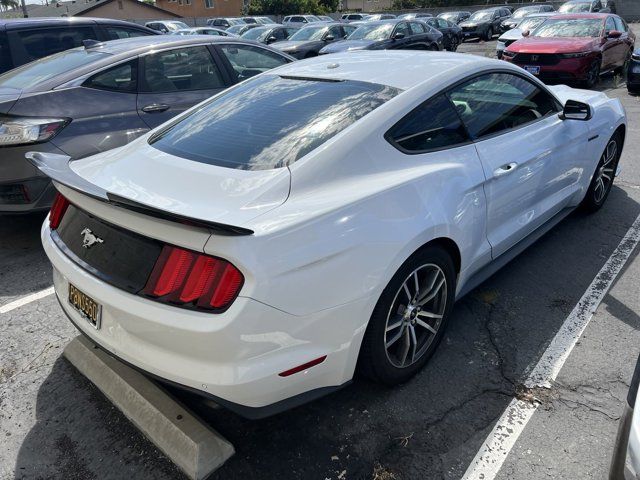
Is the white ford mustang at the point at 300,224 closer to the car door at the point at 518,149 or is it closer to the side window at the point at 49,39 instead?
the car door at the point at 518,149

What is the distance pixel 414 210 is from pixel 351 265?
0.50 metres

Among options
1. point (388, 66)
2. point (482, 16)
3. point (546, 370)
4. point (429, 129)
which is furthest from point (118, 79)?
point (482, 16)

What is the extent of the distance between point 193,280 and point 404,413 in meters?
1.28

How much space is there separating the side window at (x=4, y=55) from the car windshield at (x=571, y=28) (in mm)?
10668

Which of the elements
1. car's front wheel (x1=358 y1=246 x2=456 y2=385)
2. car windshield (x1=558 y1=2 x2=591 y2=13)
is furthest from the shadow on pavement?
car windshield (x1=558 y1=2 x2=591 y2=13)

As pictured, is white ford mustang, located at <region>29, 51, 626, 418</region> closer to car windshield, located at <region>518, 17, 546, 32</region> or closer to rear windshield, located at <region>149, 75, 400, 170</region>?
rear windshield, located at <region>149, 75, 400, 170</region>

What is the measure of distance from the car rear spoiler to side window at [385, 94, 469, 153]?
1082 millimetres

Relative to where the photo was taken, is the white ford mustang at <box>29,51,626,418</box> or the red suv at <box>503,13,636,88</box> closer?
the white ford mustang at <box>29,51,626,418</box>

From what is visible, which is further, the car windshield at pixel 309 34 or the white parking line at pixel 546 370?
the car windshield at pixel 309 34

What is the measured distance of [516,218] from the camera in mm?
3318

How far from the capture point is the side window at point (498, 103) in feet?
9.86

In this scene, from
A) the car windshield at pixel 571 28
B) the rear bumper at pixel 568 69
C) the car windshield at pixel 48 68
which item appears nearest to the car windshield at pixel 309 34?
the car windshield at pixel 571 28

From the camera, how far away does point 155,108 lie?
15.2 ft

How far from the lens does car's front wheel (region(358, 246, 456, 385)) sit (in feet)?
7.65
